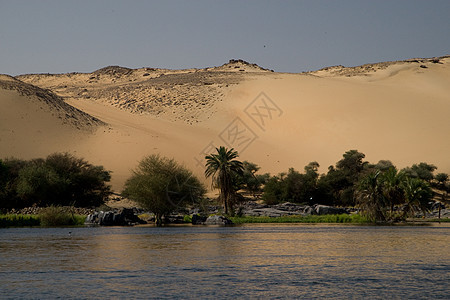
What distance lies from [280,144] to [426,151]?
20.9 m

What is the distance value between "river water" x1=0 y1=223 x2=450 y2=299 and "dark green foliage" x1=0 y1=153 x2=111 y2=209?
79.2ft

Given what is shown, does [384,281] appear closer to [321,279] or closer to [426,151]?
[321,279]

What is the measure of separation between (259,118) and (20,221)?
200 ft

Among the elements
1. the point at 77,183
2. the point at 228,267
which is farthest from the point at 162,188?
the point at 228,267

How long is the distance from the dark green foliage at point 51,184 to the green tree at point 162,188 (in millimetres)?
10789

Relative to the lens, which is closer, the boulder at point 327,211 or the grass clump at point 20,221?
the grass clump at point 20,221

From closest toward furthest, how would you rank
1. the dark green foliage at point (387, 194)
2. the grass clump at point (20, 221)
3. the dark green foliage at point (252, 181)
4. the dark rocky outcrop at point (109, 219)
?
the dark green foliage at point (387, 194), the dark rocky outcrop at point (109, 219), the grass clump at point (20, 221), the dark green foliage at point (252, 181)

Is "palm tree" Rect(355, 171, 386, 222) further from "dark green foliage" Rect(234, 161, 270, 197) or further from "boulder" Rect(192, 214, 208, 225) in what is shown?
"dark green foliage" Rect(234, 161, 270, 197)

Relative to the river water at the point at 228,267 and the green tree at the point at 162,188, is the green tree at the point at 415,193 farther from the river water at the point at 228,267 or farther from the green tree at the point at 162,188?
the green tree at the point at 162,188

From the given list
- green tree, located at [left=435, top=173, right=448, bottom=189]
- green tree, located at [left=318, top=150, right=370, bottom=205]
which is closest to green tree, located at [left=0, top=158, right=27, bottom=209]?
green tree, located at [left=318, top=150, right=370, bottom=205]

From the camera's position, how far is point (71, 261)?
2695cm

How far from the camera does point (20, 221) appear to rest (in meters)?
55.5

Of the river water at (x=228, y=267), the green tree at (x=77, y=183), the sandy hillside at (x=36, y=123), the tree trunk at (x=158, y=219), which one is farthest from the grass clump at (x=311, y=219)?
the sandy hillside at (x=36, y=123)

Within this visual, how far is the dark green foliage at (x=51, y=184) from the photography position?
6194cm
